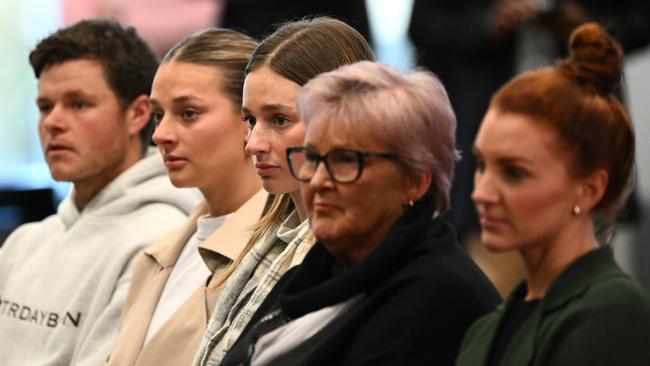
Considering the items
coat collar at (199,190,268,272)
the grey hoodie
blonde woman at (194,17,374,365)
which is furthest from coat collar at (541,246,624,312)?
the grey hoodie

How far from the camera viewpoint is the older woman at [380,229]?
268cm

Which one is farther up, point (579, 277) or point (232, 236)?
point (579, 277)

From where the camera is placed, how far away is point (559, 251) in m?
2.53

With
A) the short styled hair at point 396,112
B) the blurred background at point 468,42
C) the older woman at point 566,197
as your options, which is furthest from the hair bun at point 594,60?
the blurred background at point 468,42

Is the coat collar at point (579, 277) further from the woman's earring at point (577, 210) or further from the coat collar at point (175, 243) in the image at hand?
the coat collar at point (175, 243)

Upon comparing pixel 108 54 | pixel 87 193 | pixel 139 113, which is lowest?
pixel 87 193

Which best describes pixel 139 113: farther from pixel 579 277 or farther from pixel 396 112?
pixel 579 277

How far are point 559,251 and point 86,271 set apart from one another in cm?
202

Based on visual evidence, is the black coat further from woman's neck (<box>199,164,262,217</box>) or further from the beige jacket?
woman's neck (<box>199,164,262,217</box>)

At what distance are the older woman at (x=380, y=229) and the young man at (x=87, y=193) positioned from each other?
56.6 inches

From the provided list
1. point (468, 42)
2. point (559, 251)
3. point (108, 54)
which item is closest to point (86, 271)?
point (108, 54)

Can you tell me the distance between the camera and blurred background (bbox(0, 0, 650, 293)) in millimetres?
6016

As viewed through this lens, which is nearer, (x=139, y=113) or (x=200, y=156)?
(x=200, y=156)

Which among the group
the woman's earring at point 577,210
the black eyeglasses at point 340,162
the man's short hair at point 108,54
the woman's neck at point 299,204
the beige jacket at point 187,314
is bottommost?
the beige jacket at point 187,314
